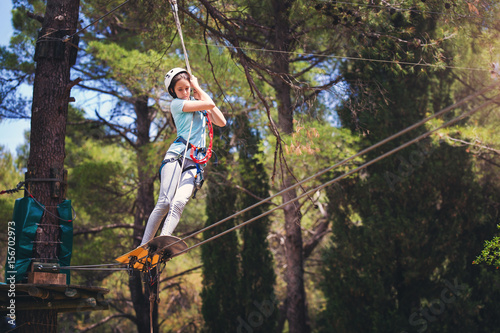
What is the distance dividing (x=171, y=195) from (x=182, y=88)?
0.87 m

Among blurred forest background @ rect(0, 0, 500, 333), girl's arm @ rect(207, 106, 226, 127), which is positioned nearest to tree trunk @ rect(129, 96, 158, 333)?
blurred forest background @ rect(0, 0, 500, 333)

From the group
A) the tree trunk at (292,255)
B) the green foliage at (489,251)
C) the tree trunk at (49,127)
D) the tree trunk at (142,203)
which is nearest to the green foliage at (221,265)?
the tree trunk at (142,203)

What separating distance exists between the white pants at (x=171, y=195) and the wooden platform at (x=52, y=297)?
1.18 meters

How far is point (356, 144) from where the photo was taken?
31.4 ft

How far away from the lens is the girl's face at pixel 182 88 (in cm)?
387

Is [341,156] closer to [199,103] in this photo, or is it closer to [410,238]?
[410,238]

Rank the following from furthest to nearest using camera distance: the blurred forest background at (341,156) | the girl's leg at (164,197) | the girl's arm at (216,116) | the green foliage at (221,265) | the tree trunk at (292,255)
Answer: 1. the green foliage at (221,265)
2. the tree trunk at (292,255)
3. the blurred forest background at (341,156)
4. the girl's arm at (216,116)
5. the girl's leg at (164,197)

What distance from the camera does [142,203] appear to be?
40.3 ft

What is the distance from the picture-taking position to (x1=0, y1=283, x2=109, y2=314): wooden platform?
4136mm

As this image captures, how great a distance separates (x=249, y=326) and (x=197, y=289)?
5102 mm

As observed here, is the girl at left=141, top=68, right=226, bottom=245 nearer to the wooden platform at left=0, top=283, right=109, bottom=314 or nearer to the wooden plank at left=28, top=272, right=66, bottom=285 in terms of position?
the wooden platform at left=0, top=283, right=109, bottom=314

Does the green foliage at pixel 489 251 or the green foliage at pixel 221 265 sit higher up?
the green foliage at pixel 221 265

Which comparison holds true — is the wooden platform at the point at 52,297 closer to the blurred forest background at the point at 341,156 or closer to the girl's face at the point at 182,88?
the girl's face at the point at 182,88

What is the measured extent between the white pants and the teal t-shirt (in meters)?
0.10
